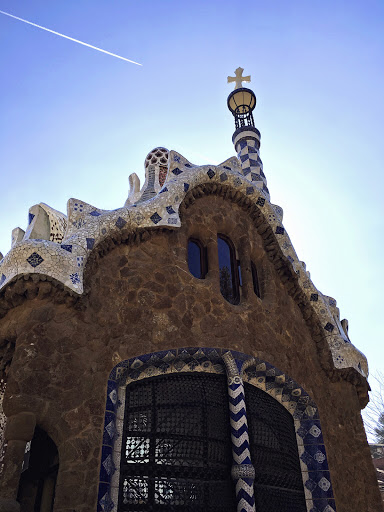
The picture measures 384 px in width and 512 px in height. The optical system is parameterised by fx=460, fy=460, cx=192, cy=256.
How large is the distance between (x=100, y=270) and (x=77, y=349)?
2.91 ft

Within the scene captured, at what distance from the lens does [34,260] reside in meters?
4.12

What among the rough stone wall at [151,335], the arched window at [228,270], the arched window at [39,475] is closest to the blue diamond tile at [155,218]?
the rough stone wall at [151,335]

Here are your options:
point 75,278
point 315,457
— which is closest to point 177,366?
point 75,278

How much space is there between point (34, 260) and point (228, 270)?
2.47 m

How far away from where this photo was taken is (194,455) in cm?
426

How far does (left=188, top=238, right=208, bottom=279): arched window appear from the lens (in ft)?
17.9

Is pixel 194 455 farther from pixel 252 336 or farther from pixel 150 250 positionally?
pixel 150 250

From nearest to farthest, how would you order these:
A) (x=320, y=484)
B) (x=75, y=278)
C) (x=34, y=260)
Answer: (x=34, y=260)
(x=75, y=278)
(x=320, y=484)

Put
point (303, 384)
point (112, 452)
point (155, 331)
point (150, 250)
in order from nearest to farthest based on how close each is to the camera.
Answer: point (112, 452), point (155, 331), point (150, 250), point (303, 384)

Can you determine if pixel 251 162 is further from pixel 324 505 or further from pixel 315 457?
pixel 324 505

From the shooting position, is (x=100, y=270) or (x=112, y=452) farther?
(x=100, y=270)

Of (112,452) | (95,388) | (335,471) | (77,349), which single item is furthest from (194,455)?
(335,471)

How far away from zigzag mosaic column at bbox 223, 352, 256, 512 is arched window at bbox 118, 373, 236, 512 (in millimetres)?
96

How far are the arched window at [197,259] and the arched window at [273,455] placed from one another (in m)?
1.40
